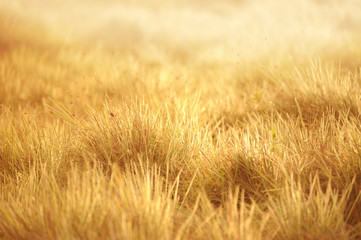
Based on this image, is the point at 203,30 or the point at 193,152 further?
the point at 203,30

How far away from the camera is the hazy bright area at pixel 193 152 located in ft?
3.68

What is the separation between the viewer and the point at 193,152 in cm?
175

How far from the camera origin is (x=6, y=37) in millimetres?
5672

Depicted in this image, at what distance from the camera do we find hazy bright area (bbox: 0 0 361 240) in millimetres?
1122

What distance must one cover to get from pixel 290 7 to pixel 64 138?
4947 millimetres

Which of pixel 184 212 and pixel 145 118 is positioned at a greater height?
pixel 145 118

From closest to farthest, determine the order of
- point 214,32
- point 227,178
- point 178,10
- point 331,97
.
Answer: point 227,178
point 331,97
point 214,32
point 178,10

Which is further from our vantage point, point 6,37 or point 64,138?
point 6,37

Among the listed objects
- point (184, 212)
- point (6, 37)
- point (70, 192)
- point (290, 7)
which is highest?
point (290, 7)

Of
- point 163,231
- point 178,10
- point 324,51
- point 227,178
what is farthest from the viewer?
point 178,10

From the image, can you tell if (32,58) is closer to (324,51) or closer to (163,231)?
(324,51)

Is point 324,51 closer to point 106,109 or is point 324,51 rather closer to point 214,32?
point 106,109

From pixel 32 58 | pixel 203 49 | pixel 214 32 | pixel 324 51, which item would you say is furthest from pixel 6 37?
pixel 324 51

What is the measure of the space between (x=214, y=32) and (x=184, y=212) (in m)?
7.19
